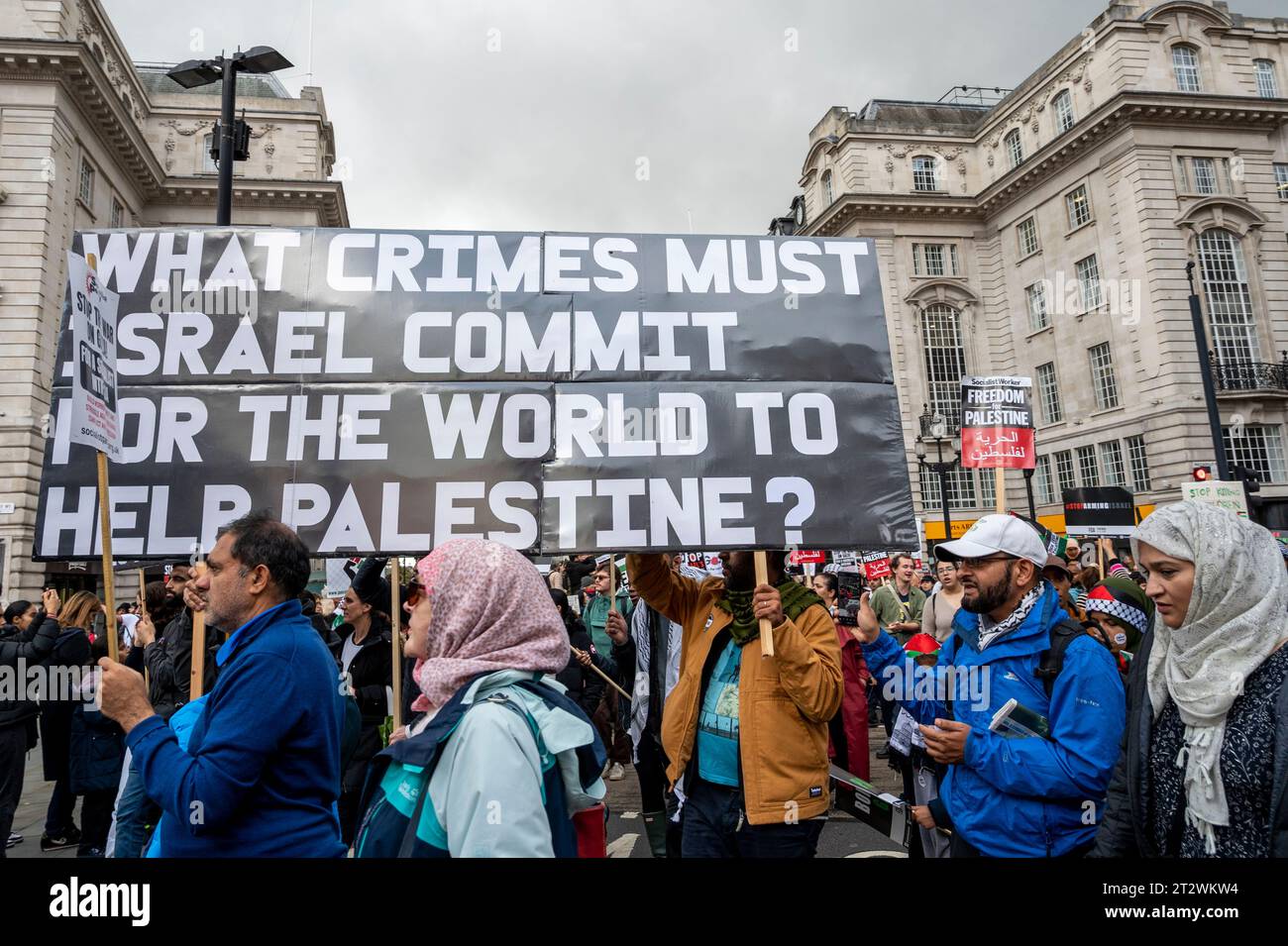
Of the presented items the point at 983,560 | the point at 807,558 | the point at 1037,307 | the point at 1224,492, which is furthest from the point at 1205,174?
the point at 983,560

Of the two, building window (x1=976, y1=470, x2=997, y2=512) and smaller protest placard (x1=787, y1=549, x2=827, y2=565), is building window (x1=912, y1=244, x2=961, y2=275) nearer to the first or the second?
building window (x1=976, y1=470, x2=997, y2=512)

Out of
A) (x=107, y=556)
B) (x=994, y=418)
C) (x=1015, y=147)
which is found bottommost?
(x=107, y=556)

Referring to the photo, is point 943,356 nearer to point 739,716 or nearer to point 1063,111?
point 1063,111

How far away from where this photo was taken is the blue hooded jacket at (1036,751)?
2773mm

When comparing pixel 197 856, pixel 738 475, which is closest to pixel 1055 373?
pixel 738 475

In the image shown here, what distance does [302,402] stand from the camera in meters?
3.65

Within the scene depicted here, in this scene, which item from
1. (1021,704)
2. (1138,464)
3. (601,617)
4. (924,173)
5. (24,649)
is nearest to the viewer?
(1021,704)

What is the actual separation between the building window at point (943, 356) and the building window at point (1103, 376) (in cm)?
687

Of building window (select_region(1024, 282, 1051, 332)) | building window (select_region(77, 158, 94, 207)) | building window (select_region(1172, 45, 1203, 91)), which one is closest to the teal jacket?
building window (select_region(77, 158, 94, 207))

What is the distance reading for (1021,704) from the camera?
296 cm

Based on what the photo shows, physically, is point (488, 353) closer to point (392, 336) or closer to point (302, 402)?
point (392, 336)

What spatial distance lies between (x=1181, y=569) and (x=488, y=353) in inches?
115

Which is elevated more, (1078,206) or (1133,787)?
(1078,206)

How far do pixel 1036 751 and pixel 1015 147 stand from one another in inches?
1793
